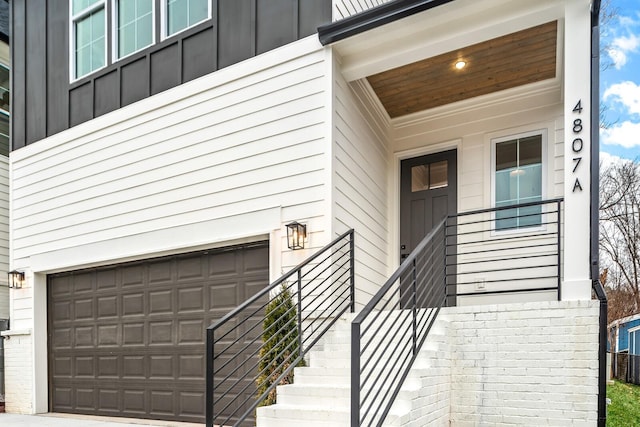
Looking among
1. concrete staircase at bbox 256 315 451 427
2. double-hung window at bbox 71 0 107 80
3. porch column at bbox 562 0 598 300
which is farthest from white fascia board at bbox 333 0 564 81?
double-hung window at bbox 71 0 107 80

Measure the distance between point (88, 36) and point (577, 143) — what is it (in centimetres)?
682

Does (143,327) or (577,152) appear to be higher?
(577,152)

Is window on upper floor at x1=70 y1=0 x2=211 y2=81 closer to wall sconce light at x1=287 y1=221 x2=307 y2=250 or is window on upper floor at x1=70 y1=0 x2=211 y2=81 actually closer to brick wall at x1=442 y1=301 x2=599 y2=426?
wall sconce light at x1=287 y1=221 x2=307 y2=250

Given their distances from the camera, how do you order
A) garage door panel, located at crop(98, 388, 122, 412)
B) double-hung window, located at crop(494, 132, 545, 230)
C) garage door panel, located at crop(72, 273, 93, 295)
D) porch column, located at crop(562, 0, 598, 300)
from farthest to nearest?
garage door panel, located at crop(72, 273, 93, 295)
garage door panel, located at crop(98, 388, 122, 412)
double-hung window, located at crop(494, 132, 545, 230)
porch column, located at crop(562, 0, 598, 300)

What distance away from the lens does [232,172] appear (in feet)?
19.2

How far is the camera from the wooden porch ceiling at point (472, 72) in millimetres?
5262


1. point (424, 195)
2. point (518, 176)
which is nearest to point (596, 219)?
point (518, 176)

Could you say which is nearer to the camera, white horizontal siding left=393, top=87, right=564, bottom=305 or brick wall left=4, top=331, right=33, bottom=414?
white horizontal siding left=393, top=87, right=564, bottom=305

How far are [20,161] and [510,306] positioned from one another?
768 cm

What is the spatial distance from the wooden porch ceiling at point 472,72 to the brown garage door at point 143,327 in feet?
8.13

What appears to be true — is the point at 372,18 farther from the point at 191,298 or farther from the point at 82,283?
the point at 82,283

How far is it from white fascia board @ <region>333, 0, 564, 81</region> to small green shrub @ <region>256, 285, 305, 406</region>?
2507mm

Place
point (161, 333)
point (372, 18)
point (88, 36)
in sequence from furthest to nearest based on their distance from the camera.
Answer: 1. point (88, 36)
2. point (161, 333)
3. point (372, 18)

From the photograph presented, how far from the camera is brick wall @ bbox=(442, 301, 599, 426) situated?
13.1 ft
